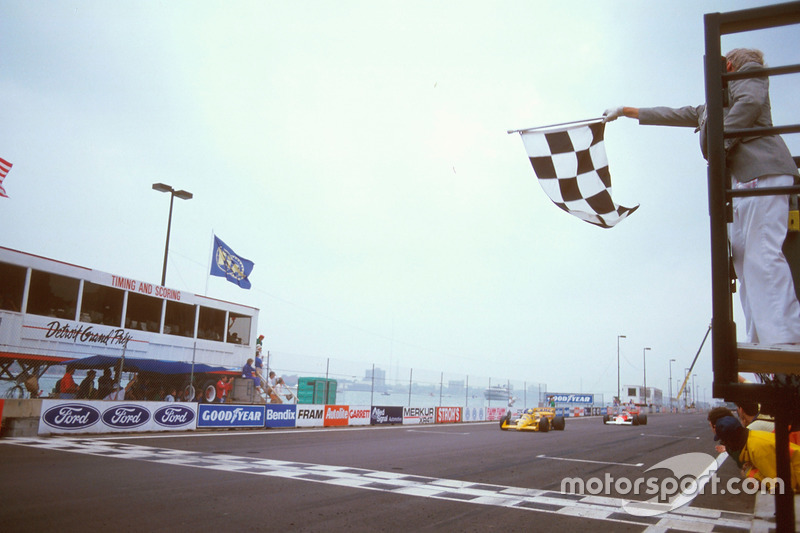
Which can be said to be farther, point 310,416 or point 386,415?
point 386,415

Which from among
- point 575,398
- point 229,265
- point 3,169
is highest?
point 3,169

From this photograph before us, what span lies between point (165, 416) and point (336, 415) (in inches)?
288

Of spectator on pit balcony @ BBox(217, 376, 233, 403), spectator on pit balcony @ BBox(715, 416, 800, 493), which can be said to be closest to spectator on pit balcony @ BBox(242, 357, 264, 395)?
spectator on pit balcony @ BBox(217, 376, 233, 403)

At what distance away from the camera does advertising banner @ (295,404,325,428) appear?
18.2 metres

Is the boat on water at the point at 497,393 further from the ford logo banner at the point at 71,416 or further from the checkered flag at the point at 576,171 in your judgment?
the checkered flag at the point at 576,171

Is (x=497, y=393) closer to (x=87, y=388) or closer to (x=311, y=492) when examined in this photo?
(x=87, y=388)

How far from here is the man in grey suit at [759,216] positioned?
1843 millimetres

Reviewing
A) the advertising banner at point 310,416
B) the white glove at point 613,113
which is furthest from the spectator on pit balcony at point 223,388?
the white glove at point 613,113

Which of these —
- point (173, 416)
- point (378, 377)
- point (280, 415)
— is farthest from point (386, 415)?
point (173, 416)

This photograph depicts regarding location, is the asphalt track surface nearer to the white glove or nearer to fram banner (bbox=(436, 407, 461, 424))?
the white glove

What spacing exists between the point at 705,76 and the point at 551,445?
523 inches

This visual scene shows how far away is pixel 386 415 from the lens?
2258 cm

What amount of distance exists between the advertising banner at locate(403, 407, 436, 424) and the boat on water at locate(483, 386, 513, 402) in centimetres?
701

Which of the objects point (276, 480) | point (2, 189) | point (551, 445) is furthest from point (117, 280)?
point (551, 445)
